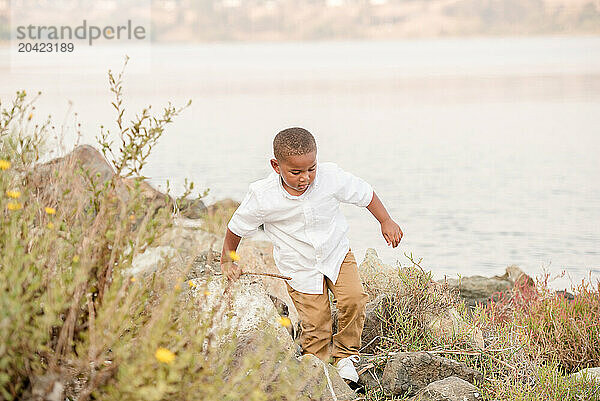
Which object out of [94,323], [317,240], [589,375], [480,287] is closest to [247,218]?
[317,240]

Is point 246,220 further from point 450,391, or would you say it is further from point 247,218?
point 450,391

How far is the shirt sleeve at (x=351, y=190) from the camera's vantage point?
406cm

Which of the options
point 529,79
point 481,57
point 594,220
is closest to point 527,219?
point 594,220

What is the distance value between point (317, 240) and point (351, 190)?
0.30 meters

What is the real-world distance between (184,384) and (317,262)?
178 centimetres

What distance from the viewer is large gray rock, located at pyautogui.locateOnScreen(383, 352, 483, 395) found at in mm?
4016

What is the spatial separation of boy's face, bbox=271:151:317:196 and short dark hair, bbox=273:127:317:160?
2 cm

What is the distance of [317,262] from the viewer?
407 cm

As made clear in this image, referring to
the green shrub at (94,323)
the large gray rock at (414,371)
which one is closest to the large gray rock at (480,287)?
the large gray rock at (414,371)

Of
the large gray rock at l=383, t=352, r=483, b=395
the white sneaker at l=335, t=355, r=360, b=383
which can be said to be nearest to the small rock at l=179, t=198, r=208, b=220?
the white sneaker at l=335, t=355, r=360, b=383

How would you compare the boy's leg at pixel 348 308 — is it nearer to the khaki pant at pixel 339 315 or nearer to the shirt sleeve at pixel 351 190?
the khaki pant at pixel 339 315

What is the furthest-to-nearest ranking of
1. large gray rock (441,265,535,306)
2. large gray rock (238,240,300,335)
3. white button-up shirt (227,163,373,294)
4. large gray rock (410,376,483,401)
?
large gray rock (441,265,535,306) → large gray rock (238,240,300,335) → white button-up shirt (227,163,373,294) → large gray rock (410,376,483,401)

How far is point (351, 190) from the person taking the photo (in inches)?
160

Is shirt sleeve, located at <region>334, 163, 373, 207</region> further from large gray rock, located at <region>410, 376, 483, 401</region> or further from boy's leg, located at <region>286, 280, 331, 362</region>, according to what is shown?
large gray rock, located at <region>410, 376, 483, 401</region>
